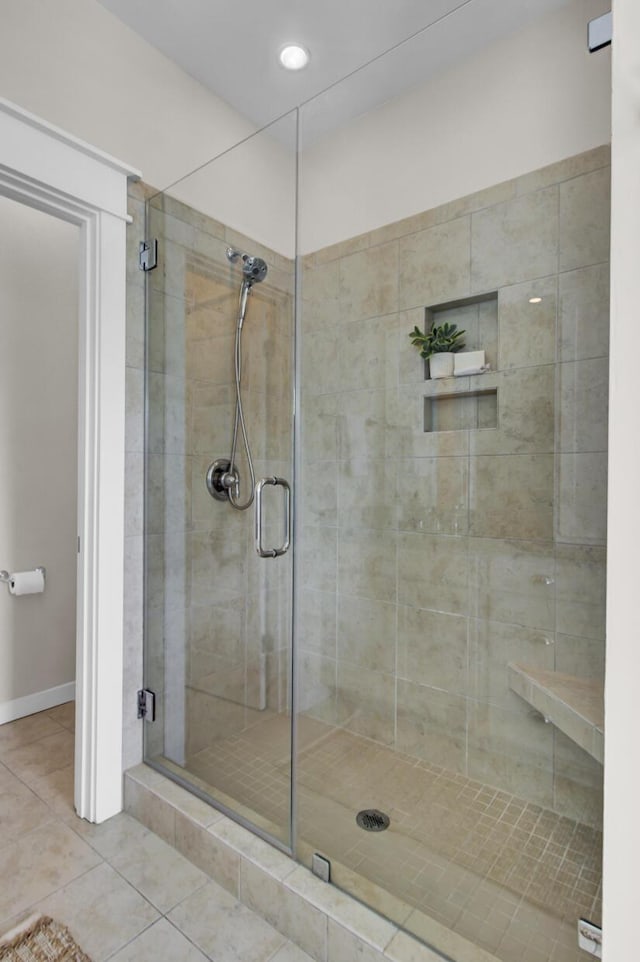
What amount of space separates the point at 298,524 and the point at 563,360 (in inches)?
36.3

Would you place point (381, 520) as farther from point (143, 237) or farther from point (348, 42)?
point (348, 42)

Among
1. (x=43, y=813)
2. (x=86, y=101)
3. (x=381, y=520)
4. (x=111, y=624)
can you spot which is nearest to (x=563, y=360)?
(x=381, y=520)

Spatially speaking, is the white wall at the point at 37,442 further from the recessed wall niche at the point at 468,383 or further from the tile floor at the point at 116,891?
the recessed wall niche at the point at 468,383

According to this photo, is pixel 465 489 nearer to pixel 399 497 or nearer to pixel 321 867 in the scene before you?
pixel 399 497

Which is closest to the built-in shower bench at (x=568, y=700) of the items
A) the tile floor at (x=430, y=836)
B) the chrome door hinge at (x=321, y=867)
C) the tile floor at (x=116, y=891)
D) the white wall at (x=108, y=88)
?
the tile floor at (x=430, y=836)

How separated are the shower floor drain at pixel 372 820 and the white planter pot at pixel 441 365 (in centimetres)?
140

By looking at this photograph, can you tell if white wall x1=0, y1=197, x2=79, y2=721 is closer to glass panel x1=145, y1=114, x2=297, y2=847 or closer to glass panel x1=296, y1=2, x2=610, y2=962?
glass panel x1=145, y1=114, x2=297, y2=847

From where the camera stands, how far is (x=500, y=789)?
4.99 feet

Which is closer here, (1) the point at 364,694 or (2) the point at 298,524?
(2) the point at 298,524

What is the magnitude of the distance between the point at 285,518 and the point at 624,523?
103cm

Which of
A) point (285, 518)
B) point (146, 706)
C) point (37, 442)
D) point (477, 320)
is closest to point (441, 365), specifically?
point (477, 320)

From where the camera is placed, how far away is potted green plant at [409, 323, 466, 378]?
1724 millimetres

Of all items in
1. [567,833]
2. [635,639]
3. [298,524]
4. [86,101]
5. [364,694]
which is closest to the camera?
[635,639]

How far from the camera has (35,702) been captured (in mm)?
2590
